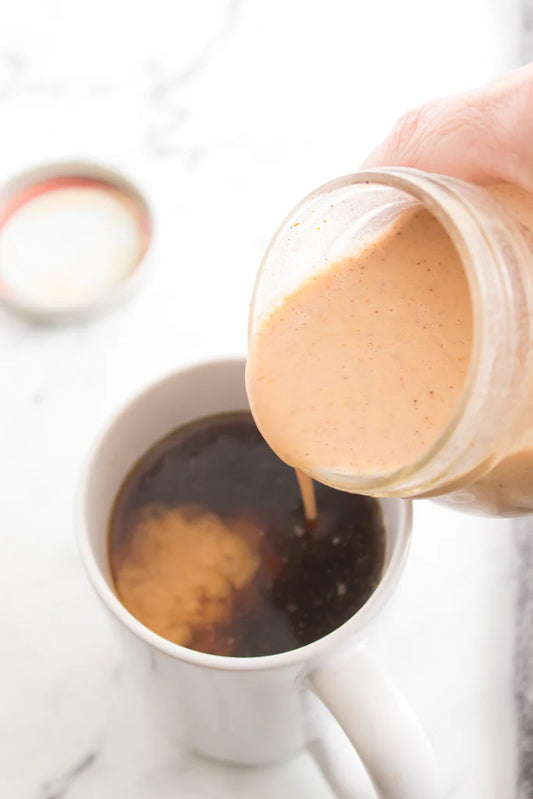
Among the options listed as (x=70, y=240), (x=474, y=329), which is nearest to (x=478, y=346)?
(x=474, y=329)

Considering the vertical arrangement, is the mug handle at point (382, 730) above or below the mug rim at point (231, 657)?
below

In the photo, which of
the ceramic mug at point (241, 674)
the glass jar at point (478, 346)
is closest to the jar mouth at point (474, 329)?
the glass jar at point (478, 346)

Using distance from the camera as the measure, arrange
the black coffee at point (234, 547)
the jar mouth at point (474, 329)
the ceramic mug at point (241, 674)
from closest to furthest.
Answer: the jar mouth at point (474, 329)
the ceramic mug at point (241, 674)
the black coffee at point (234, 547)

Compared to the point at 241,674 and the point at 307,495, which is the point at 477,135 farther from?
the point at 241,674

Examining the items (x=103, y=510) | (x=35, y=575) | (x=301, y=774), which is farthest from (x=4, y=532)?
(x=301, y=774)

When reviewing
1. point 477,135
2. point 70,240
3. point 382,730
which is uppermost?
point 477,135

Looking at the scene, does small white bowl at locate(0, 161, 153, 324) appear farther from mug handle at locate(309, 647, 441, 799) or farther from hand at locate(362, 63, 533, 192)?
mug handle at locate(309, 647, 441, 799)

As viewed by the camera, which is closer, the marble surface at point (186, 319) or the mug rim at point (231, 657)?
the mug rim at point (231, 657)

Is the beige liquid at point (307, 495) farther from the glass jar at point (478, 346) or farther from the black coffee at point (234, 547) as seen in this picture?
the glass jar at point (478, 346)
